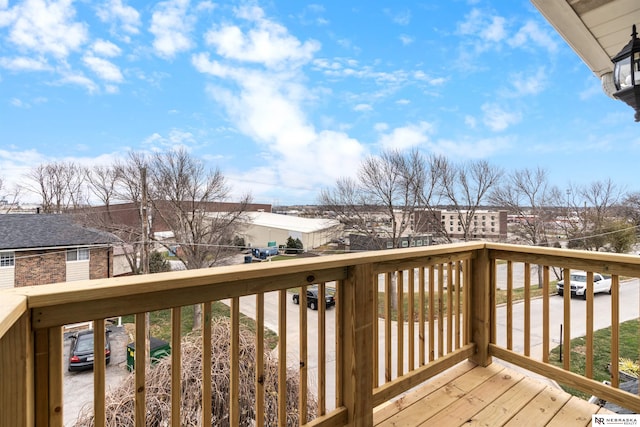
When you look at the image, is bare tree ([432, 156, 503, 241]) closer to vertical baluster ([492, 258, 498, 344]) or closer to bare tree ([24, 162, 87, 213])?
vertical baluster ([492, 258, 498, 344])

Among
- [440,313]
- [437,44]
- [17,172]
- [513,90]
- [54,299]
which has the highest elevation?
[437,44]

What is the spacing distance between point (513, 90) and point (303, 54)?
9.78 meters

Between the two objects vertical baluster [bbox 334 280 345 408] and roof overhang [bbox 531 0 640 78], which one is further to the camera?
roof overhang [bbox 531 0 640 78]

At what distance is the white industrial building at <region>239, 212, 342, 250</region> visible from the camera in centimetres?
1380

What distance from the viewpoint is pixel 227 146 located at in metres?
17.8

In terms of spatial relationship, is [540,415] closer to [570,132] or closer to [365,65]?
[365,65]

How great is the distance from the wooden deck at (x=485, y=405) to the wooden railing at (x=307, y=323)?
0.09 m

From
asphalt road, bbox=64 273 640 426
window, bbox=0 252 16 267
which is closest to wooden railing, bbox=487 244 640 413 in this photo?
asphalt road, bbox=64 273 640 426

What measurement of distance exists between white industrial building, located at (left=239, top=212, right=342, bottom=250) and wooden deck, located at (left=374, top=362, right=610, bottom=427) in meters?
11.6

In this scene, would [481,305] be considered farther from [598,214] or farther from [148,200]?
[598,214]

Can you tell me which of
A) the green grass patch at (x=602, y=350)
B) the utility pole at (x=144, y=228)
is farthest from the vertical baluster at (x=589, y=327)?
the utility pole at (x=144, y=228)

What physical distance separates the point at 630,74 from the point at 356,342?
6.56 feet

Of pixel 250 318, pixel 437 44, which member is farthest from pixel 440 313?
pixel 437 44

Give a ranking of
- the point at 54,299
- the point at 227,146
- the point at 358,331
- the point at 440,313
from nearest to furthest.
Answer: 1. the point at 54,299
2. the point at 358,331
3. the point at 440,313
4. the point at 227,146
